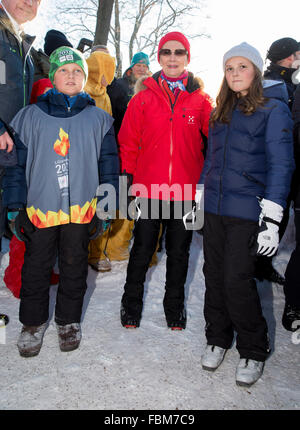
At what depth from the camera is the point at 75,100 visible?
235cm

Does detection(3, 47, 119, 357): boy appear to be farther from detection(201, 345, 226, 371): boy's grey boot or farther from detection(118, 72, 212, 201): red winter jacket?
detection(201, 345, 226, 371): boy's grey boot

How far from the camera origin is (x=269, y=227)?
1944mm

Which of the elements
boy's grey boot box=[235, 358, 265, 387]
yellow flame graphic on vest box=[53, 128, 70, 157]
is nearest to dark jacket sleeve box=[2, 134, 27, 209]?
yellow flame graphic on vest box=[53, 128, 70, 157]

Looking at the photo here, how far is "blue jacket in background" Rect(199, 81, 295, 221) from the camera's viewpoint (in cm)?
194

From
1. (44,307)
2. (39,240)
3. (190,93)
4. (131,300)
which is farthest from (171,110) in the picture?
(44,307)

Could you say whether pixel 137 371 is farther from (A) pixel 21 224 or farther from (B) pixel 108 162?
(B) pixel 108 162

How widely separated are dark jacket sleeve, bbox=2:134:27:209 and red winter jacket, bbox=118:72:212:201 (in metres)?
0.88

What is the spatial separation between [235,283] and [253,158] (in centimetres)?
81

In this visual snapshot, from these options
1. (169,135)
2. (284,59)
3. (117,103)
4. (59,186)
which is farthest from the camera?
(117,103)

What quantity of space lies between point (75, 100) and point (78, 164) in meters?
0.46

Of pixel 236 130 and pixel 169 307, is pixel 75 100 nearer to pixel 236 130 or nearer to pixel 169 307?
pixel 236 130

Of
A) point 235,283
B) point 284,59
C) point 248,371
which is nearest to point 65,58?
point 235,283
